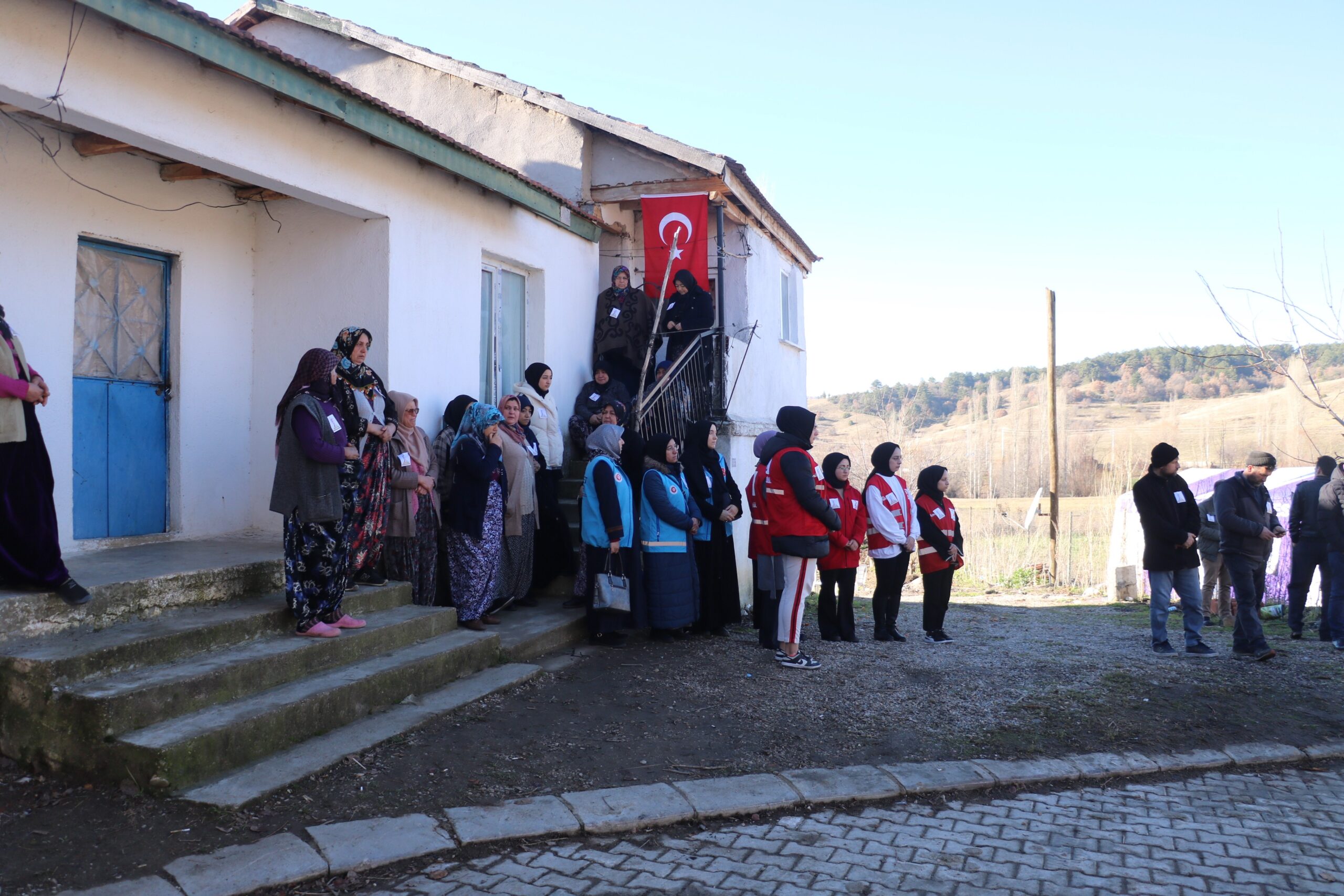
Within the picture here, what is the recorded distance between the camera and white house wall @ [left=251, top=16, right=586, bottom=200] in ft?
37.6

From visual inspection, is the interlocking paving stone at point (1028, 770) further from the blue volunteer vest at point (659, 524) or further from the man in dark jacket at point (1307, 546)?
the man in dark jacket at point (1307, 546)

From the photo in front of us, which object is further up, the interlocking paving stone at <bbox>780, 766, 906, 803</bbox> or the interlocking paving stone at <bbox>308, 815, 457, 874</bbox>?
the interlocking paving stone at <bbox>308, 815, 457, 874</bbox>

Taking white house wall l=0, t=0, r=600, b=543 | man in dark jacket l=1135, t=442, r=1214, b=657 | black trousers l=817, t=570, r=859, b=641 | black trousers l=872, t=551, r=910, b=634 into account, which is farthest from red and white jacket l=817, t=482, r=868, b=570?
white house wall l=0, t=0, r=600, b=543

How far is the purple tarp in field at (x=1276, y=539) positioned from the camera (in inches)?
495

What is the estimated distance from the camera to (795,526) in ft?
22.8

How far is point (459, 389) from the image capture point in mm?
8352

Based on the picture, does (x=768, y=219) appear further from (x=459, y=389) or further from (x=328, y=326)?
(x=328, y=326)

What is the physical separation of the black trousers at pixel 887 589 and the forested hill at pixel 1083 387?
4776 cm

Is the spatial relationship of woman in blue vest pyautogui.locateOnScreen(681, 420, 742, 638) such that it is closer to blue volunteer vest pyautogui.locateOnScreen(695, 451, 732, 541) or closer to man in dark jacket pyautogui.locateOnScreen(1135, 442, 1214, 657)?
blue volunteer vest pyautogui.locateOnScreen(695, 451, 732, 541)

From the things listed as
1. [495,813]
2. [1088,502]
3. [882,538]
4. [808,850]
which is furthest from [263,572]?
[1088,502]

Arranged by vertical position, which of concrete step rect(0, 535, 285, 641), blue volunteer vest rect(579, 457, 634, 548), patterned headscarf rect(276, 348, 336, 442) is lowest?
concrete step rect(0, 535, 285, 641)

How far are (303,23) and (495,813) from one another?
11.3 metres

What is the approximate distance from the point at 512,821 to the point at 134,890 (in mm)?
1417

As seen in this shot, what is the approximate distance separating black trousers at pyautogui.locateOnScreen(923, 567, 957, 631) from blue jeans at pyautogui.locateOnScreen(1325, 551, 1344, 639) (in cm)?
370
